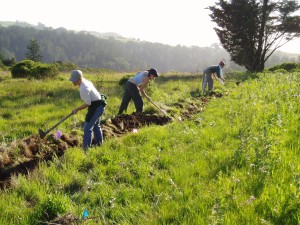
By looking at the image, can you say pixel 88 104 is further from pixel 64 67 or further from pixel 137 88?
pixel 64 67

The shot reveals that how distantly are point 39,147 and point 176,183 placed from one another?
3140 millimetres

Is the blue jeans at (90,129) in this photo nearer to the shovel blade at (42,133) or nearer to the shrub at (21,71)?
the shovel blade at (42,133)

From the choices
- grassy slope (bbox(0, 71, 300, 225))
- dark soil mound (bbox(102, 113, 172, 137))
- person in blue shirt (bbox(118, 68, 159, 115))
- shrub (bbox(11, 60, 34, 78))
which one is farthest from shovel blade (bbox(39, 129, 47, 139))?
shrub (bbox(11, 60, 34, 78))

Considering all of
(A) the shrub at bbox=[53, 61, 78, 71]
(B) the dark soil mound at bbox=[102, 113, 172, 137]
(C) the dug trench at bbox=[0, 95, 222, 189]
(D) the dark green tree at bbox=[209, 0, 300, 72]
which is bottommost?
(C) the dug trench at bbox=[0, 95, 222, 189]

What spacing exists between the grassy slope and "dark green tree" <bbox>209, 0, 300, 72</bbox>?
24.0m

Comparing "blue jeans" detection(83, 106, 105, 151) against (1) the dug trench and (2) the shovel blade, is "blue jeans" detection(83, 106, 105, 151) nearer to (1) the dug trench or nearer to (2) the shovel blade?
(1) the dug trench

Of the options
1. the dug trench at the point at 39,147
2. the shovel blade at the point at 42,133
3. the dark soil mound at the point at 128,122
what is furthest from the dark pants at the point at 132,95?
the shovel blade at the point at 42,133

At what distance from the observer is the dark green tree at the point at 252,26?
27531mm

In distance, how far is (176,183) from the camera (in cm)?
406

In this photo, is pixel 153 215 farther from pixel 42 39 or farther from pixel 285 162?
pixel 42 39

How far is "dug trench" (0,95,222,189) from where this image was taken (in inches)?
208

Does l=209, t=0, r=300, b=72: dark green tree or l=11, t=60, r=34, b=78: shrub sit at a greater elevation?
l=209, t=0, r=300, b=72: dark green tree

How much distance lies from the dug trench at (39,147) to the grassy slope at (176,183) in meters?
0.70

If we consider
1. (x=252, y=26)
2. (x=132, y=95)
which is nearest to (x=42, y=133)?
(x=132, y=95)
